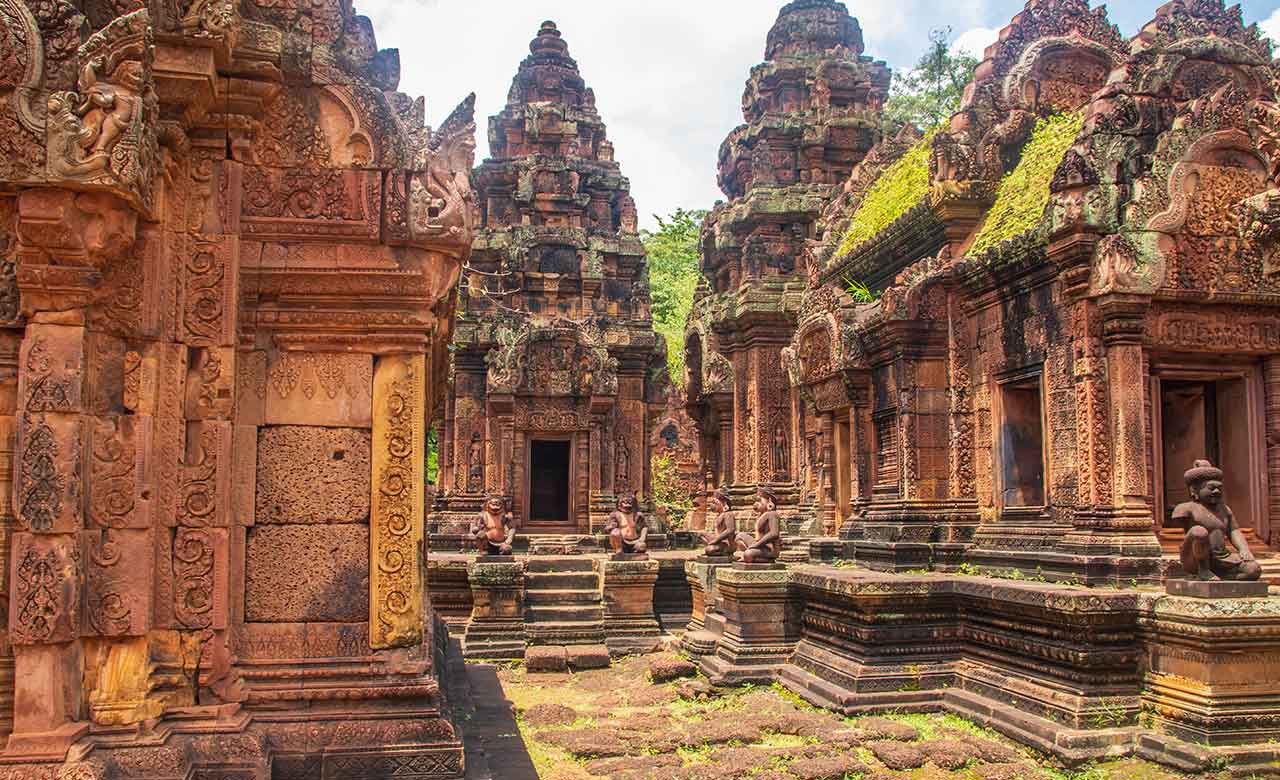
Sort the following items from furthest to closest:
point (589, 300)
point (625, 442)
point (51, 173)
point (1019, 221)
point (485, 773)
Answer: point (589, 300) → point (625, 442) → point (1019, 221) → point (485, 773) → point (51, 173)

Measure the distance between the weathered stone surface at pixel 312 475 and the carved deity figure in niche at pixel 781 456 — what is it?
15695 millimetres

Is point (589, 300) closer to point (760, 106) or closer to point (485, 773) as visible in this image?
point (760, 106)

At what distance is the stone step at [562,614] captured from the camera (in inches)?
542

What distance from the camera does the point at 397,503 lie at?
16.5 ft

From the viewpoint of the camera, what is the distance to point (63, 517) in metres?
4.03

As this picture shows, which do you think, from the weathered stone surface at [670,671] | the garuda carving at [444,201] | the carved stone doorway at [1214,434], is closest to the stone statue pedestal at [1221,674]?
the carved stone doorway at [1214,434]

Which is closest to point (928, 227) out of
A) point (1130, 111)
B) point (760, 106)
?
point (1130, 111)

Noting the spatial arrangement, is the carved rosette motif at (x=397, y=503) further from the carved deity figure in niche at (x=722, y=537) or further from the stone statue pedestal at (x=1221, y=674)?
the carved deity figure in niche at (x=722, y=537)

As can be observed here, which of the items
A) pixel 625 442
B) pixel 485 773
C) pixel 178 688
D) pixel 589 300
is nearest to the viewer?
pixel 178 688

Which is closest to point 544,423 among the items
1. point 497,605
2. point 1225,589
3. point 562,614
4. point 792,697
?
point 562,614

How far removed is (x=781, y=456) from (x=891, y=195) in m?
7.37

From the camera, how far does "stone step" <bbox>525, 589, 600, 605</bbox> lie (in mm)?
14062

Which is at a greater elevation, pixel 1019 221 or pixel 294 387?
pixel 1019 221

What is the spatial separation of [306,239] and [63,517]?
5.55 ft
